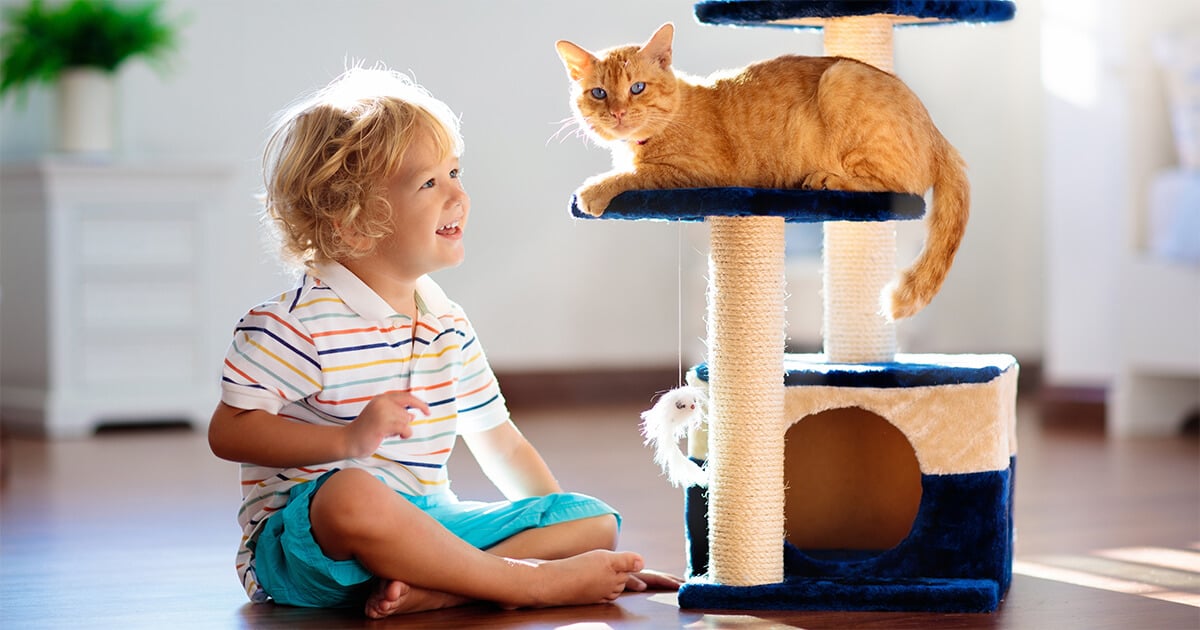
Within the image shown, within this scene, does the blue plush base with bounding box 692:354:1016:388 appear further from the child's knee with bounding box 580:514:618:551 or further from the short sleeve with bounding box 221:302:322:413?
the short sleeve with bounding box 221:302:322:413

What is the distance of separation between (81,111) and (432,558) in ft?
8.16

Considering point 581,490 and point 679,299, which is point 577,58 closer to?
point 679,299

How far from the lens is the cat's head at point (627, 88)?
1.67 meters

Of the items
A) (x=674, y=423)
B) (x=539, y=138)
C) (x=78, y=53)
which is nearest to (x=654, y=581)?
(x=674, y=423)

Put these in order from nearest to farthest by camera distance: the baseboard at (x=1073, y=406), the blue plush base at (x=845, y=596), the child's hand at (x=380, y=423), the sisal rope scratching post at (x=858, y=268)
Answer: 1. the child's hand at (x=380, y=423)
2. the blue plush base at (x=845, y=596)
3. the sisal rope scratching post at (x=858, y=268)
4. the baseboard at (x=1073, y=406)

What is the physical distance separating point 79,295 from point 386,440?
2.21 m

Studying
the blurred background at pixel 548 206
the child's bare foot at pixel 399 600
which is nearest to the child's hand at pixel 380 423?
the child's bare foot at pixel 399 600

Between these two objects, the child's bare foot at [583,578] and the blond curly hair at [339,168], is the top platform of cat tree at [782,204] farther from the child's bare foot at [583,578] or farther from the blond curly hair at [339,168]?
the child's bare foot at [583,578]

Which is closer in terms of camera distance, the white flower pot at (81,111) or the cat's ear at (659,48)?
the cat's ear at (659,48)

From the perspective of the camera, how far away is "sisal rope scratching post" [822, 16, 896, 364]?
187cm

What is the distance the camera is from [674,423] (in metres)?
1.71

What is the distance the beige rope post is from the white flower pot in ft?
8.09

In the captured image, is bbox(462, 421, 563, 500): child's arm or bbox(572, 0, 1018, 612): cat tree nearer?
bbox(572, 0, 1018, 612): cat tree

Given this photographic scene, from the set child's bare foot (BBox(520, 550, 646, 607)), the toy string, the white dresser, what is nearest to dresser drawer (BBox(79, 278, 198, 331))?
the white dresser
